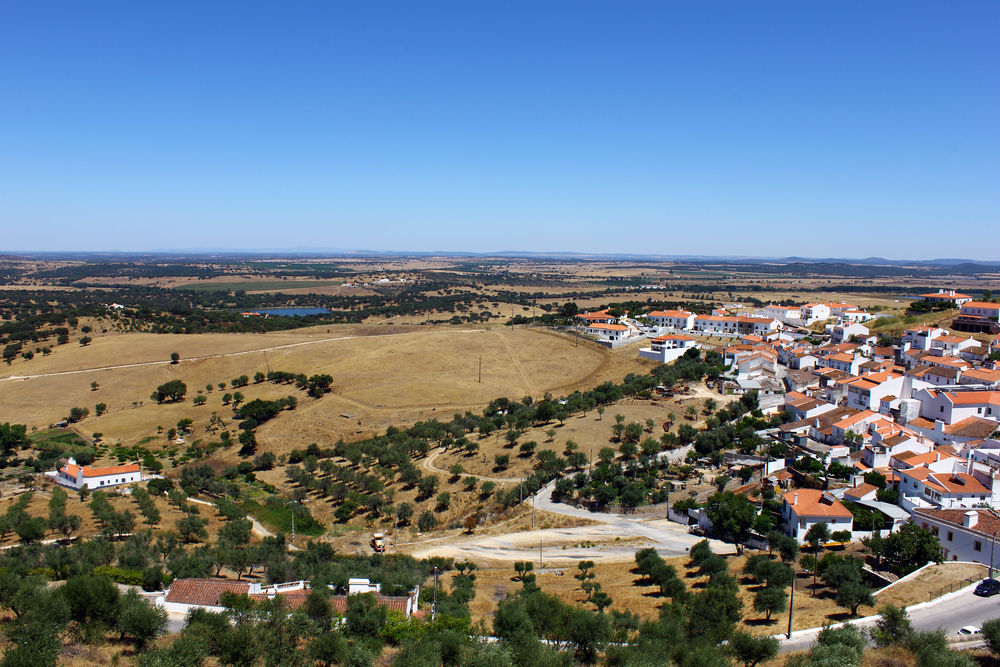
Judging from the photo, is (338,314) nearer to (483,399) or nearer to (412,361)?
(412,361)

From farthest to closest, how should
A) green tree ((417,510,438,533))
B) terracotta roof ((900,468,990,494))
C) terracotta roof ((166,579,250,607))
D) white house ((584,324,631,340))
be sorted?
1. white house ((584,324,631,340))
2. green tree ((417,510,438,533))
3. terracotta roof ((900,468,990,494))
4. terracotta roof ((166,579,250,607))

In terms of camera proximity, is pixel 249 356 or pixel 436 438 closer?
pixel 436 438

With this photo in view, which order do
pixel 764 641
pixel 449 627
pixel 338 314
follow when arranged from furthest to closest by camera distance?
pixel 338 314, pixel 449 627, pixel 764 641

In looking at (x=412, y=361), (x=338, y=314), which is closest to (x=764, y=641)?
(x=412, y=361)

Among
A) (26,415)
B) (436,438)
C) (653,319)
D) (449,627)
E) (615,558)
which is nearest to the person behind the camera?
(449,627)

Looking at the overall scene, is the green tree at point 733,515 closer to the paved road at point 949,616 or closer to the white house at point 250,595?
the paved road at point 949,616

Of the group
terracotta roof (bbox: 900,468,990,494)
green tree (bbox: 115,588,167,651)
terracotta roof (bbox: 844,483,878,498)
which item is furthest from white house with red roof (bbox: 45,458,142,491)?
terracotta roof (bbox: 900,468,990,494)

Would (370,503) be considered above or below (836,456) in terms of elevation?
below

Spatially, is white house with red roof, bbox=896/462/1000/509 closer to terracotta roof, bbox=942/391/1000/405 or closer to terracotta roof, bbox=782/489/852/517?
terracotta roof, bbox=782/489/852/517

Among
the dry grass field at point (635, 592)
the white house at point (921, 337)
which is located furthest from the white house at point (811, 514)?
the white house at point (921, 337)
